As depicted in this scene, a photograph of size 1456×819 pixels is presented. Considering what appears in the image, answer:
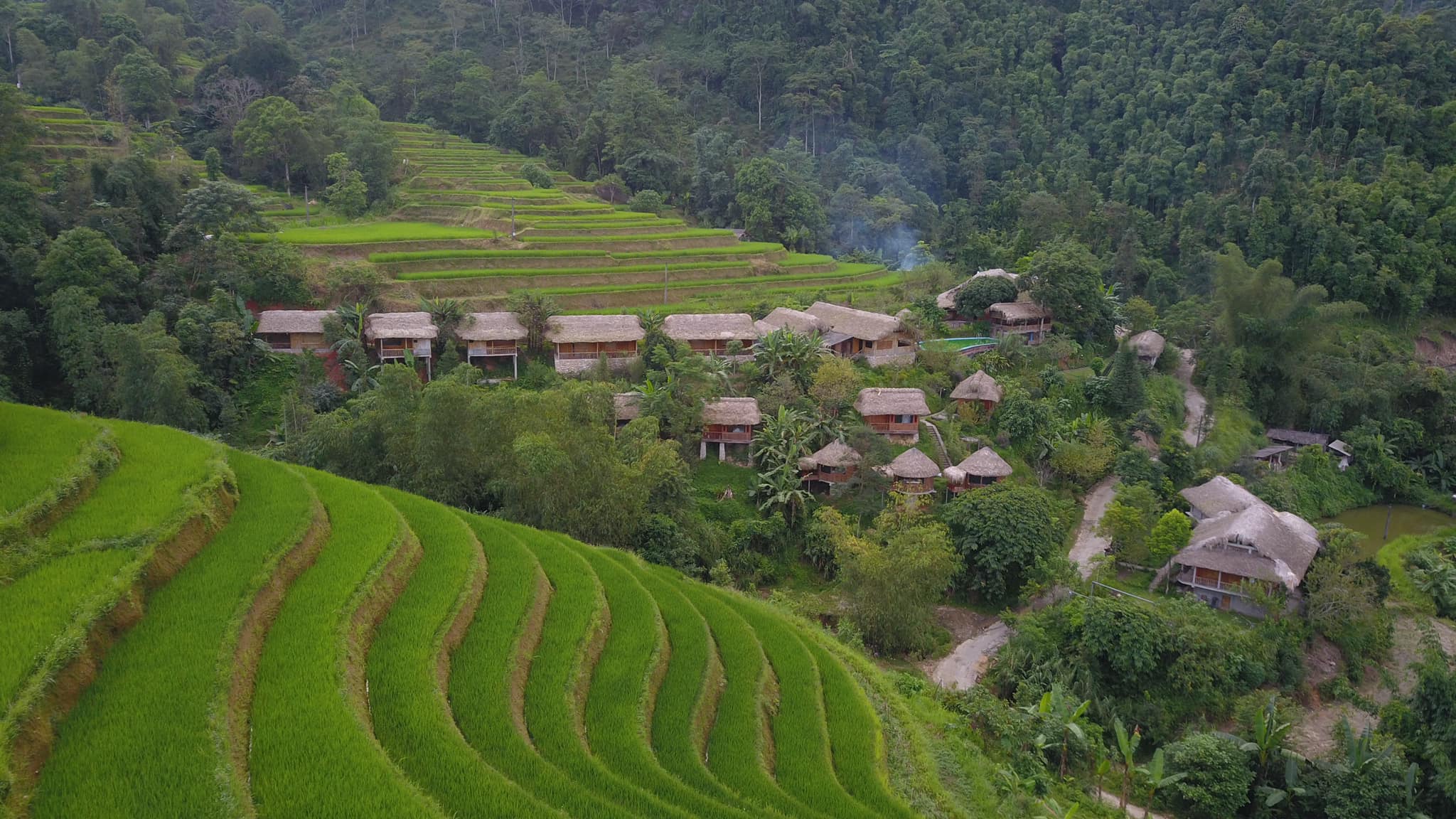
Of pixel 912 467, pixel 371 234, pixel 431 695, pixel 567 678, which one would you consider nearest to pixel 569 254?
pixel 371 234

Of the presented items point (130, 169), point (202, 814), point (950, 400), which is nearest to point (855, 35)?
point (950, 400)

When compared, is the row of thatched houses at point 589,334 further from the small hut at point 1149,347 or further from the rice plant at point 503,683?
the rice plant at point 503,683

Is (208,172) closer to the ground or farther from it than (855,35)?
closer to the ground

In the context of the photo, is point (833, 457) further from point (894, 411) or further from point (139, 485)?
point (139, 485)

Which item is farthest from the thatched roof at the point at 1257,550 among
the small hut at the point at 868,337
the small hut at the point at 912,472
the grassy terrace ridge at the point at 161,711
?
the grassy terrace ridge at the point at 161,711

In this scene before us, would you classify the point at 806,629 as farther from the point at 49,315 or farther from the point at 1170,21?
the point at 1170,21

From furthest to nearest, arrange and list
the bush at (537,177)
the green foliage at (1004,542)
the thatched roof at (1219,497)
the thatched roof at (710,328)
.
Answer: the bush at (537,177)
the thatched roof at (710,328)
the thatched roof at (1219,497)
the green foliage at (1004,542)

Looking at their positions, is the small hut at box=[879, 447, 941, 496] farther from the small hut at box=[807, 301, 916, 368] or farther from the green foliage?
the small hut at box=[807, 301, 916, 368]
